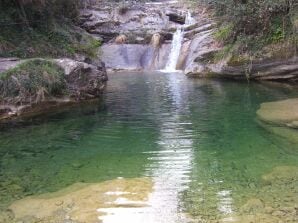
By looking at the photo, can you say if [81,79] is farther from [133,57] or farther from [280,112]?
[133,57]

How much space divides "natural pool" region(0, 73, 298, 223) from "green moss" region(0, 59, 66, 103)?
73 cm

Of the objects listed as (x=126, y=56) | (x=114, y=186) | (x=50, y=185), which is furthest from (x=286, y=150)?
(x=126, y=56)

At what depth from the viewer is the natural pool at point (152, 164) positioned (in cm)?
538

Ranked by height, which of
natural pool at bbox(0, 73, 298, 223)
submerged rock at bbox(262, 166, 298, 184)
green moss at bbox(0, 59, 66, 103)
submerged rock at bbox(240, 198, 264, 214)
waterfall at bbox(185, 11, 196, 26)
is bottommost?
natural pool at bbox(0, 73, 298, 223)

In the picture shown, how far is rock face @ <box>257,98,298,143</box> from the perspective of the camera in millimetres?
8893

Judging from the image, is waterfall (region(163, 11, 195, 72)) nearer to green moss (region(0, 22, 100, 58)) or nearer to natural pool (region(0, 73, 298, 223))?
green moss (region(0, 22, 100, 58))

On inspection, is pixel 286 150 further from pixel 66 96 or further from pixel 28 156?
pixel 66 96

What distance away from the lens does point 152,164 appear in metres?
7.24

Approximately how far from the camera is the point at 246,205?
540cm

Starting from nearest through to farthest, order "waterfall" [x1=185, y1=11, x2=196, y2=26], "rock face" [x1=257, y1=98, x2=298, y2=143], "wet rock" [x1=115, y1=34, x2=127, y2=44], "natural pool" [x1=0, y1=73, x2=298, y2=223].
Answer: "natural pool" [x1=0, y1=73, x2=298, y2=223], "rock face" [x1=257, y1=98, x2=298, y2=143], "wet rock" [x1=115, y1=34, x2=127, y2=44], "waterfall" [x1=185, y1=11, x2=196, y2=26]

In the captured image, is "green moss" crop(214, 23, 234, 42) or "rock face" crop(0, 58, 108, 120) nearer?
"rock face" crop(0, 58, 108, 120)

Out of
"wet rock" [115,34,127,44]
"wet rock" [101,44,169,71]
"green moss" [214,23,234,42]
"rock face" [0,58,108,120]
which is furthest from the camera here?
"wet rock" [115,34,127,44]

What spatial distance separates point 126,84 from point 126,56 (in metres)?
6.06

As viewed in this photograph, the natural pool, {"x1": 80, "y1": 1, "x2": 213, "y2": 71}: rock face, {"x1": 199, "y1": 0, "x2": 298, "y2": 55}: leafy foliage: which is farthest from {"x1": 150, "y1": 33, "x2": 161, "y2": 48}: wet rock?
the natural pool
